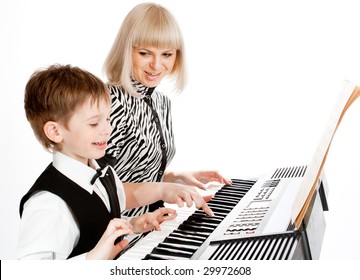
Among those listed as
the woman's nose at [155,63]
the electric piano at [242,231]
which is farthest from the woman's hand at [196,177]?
the woman's nose at [155,63]

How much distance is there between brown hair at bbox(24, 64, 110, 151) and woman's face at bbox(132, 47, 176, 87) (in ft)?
1.20

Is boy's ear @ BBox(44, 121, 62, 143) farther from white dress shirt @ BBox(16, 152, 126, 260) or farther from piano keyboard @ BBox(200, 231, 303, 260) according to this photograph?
piano keyboard @ BBox(200, 231, 303, 260)

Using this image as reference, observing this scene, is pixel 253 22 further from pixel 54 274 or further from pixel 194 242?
pixel 54 274

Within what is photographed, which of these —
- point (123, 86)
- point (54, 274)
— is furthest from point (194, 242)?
point (123, 86)

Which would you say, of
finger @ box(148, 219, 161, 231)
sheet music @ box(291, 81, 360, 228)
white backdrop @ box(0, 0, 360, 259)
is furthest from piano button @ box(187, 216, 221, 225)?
white backdrop @ box(0, 0, 360, 259)

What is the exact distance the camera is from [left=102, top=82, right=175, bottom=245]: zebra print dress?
1.92 metres

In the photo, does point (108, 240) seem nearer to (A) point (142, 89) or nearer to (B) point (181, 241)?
(B) point (181, 241)

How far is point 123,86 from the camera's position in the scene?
1939 millimetres

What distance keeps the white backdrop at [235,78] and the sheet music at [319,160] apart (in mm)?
961

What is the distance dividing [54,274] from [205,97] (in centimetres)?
138

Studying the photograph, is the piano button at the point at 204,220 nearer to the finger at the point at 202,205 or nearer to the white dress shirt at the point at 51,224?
the finger at the point at 202,205

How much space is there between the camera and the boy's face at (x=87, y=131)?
5.07 feet

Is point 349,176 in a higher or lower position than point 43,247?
lower

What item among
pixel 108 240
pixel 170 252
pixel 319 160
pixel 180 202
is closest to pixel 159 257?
pixel 170 252
